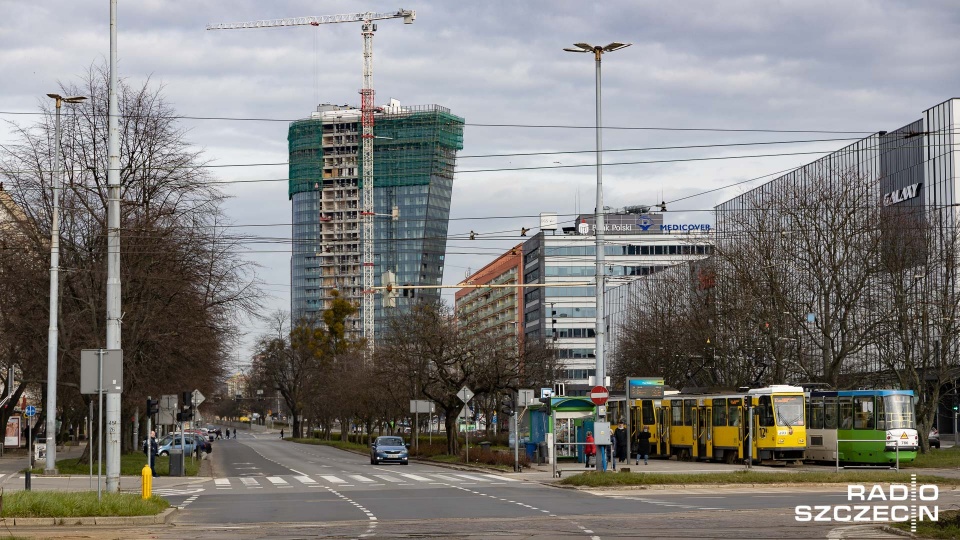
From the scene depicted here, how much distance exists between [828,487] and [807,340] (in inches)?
1165

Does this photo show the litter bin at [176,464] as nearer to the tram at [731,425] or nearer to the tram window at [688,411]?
the tram at [731,425]

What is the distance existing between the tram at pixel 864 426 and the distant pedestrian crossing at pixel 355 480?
41.9 ft

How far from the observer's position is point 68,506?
2191cm

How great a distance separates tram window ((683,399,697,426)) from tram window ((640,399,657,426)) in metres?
3.83

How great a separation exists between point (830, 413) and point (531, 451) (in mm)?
11953

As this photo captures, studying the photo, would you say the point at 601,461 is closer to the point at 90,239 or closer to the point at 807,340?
the point at 90,239

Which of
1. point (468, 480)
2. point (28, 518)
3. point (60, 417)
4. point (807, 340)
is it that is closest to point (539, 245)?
Answer: point (60, 417)

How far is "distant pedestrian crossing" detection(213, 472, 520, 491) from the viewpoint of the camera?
3650 cm

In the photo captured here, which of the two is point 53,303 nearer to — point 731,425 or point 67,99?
point 67,99

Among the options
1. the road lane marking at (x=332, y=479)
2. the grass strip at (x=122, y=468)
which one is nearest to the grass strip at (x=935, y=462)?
the road lane marking at (x=332, y=479)

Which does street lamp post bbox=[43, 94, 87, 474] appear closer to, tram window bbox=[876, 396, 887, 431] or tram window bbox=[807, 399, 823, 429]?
tram window bbox=[807, 399, 823, 429]

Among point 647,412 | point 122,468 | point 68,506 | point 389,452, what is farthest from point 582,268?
point 68,506

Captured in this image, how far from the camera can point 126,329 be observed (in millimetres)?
44469

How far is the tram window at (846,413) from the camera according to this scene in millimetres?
44469
